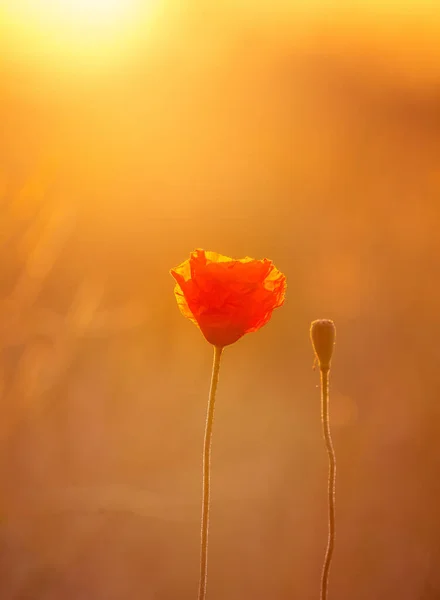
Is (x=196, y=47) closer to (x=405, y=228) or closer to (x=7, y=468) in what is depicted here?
(x=405, y=228)

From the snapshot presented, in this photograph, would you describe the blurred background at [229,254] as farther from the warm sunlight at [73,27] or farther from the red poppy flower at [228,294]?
the red poppy flower at [228,294]

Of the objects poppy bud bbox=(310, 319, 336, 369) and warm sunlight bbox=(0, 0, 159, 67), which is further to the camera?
warm sunlight bbox=(0, 0, 159, 67)

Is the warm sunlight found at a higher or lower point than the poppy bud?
higher

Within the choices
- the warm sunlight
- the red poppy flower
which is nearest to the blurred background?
the warm sunlight

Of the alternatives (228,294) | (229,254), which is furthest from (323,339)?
(229,254)

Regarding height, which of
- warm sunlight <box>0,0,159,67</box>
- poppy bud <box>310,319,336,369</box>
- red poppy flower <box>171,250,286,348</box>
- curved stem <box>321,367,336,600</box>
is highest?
warm sunlight <box>0,0,159,67</box>

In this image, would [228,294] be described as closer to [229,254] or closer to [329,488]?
[329,488]

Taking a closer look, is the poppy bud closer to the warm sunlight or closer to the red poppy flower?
the red poppy flower
